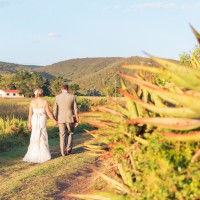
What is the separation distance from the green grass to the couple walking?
1.24 ft

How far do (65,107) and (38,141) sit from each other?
1308 mm

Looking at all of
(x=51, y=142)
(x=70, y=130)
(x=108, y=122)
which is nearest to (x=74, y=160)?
(x=70, y=130)

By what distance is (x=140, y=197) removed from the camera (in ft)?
11.9

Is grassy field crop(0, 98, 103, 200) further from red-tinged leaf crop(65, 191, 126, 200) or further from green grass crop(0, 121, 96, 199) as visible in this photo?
red-tinged leaf crop(65, 191, 126, 200)

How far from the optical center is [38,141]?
50.2 feet

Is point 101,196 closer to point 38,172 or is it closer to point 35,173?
point 35,173

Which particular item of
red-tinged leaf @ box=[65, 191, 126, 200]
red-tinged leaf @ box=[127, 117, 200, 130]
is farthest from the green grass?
red-tinged leaf @ box=[127, 117, 200, 130]

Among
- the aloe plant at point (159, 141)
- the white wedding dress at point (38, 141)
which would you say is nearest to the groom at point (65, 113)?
the white wedding dress at point (38, 141)

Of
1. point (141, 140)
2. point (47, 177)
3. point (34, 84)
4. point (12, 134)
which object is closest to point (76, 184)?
point (47, 177)

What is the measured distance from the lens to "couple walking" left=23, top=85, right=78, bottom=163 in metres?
14.9

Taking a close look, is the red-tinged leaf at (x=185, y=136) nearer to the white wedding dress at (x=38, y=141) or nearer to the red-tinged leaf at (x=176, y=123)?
the red-tinged leaf at (x=176, y=123)

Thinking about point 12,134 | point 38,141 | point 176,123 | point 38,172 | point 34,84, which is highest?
point 34,84

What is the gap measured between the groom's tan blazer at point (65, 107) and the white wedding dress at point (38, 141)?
1.79 feet

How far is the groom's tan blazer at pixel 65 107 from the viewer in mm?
15188
